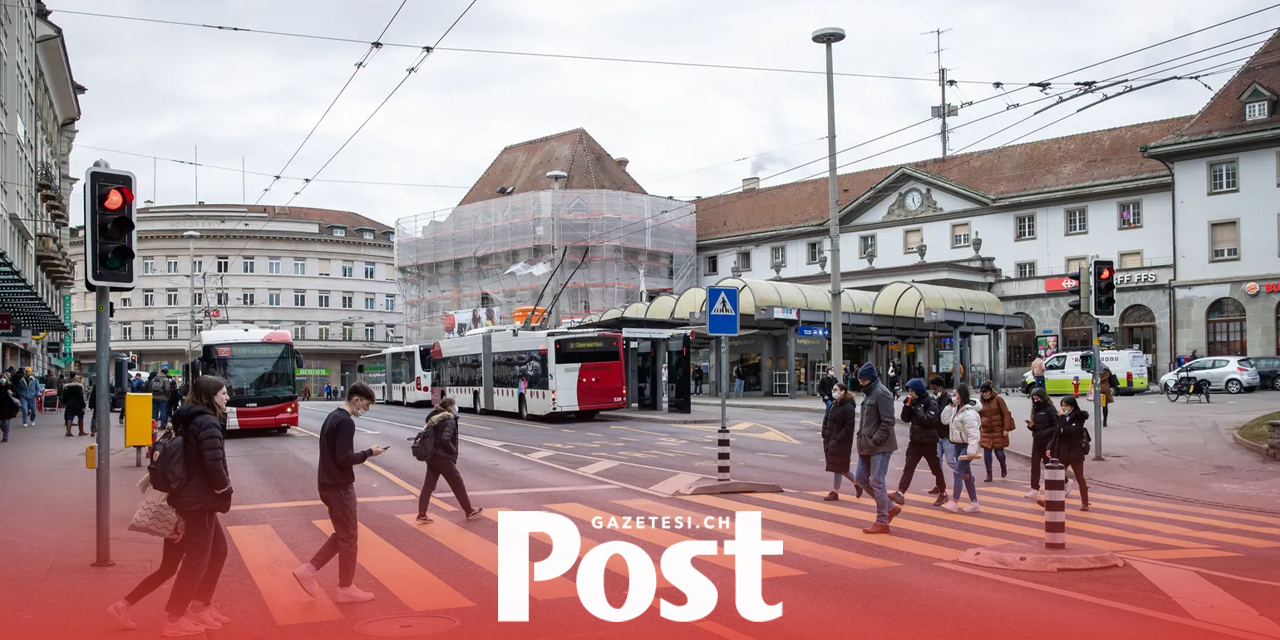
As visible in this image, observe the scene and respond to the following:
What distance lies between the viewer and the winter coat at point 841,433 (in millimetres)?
13594

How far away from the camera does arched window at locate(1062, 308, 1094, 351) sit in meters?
57.4

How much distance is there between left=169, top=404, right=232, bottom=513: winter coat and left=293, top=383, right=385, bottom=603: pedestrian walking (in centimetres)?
119

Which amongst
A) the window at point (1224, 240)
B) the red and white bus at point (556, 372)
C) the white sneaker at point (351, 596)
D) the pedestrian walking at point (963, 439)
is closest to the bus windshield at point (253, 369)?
the red and white bus at point (556, 372)

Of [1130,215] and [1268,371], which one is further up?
[1130,215]

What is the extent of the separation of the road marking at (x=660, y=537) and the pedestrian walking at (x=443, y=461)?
1.15 meters

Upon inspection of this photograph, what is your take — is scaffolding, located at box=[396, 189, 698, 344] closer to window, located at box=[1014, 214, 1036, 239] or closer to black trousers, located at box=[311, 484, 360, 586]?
window, located at box=[1014, 214, 1036, 239]

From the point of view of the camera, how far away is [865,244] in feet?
229

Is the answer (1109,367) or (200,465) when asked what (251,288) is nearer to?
(1109,367)

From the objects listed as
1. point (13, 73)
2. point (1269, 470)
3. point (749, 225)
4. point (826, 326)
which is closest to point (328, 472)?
point (1269, 470)

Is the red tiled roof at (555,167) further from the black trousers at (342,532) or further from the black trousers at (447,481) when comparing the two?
the black trousers at (342,532)

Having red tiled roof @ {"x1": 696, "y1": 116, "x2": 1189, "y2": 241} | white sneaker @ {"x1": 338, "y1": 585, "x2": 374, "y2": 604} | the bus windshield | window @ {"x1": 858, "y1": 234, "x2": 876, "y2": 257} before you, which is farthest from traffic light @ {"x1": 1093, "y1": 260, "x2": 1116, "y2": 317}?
window @ {"x1": 858, "y1": 234, "x2": 876, "y2": 257}

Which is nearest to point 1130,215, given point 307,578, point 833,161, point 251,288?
point 833,161

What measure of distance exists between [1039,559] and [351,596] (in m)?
5.72

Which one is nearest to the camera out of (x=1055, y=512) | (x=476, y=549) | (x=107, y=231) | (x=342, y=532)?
(x=342, y=532)
